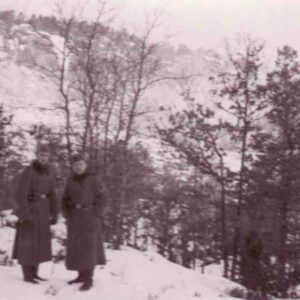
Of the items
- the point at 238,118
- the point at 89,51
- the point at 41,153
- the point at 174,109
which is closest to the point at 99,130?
the point at 89,51

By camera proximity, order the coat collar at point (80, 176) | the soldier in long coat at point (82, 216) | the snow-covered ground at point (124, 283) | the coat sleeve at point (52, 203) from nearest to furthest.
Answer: the snow-covered ground at point (124, 283) → the soldier in long coat at point (82, 216) → the coat collar at point (80, 176) → the coat sleeve at point (52, 203)

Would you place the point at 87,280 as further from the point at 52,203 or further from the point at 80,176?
the point at 80,176

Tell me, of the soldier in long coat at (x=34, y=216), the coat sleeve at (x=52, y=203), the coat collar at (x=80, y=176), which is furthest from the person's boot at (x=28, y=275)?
the coat collar at (x=80, y=176)

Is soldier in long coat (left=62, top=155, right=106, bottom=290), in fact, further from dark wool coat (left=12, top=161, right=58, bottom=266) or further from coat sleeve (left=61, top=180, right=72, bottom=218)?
dark wool coat (left=12, top=161, right=58, bottom=266)

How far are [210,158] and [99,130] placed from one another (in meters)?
7.81

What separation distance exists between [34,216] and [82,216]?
60 cm

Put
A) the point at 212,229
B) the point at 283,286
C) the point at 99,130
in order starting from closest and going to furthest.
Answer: the point at 283,286 < the point at 99,130 < the point at 212,229

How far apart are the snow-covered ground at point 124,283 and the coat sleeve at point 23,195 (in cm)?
86

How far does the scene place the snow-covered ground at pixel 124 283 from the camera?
702 centimetres

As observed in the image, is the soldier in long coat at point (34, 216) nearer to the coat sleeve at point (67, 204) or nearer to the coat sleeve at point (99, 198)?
the coat sleeve at point (67, 204)

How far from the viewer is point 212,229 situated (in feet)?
92.8

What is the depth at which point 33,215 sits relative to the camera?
739 cm

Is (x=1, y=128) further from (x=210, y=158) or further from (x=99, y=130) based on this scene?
(x=210, y=158)

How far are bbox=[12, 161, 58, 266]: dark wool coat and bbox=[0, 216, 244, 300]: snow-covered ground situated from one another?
0.36 m
